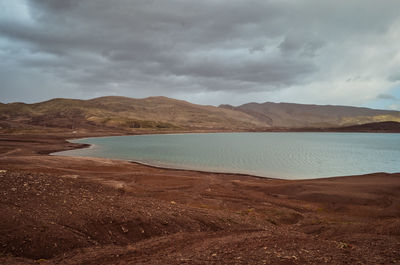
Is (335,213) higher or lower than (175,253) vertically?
lower

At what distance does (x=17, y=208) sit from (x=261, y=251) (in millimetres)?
9440

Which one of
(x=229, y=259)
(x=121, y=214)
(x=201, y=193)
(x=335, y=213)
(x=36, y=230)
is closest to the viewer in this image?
(x=229, y=259)

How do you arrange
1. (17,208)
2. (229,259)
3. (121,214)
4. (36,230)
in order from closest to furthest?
1. (229,259)
2. (36,230)
3. (17,208)
4. (121,214)

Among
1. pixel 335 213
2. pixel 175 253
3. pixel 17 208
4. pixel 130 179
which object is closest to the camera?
pixel 175 253

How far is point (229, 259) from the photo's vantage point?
769 centimetres

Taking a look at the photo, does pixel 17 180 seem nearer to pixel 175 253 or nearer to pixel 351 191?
pixel 175 253

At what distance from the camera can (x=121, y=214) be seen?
38.3 ft

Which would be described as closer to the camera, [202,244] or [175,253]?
[175,253]

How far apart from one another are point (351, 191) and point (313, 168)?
63.2 ft

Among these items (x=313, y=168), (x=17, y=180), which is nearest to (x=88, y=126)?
(x=313, y=168)

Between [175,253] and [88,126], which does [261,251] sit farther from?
[88,126]

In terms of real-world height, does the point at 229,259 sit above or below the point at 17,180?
below

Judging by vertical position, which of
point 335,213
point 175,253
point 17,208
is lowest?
point 335,213

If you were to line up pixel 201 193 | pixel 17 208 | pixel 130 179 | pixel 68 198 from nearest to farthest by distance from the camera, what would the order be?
pixel 17 208 < pixel 68 198 < pixel 201 193 < pixel 130 179
